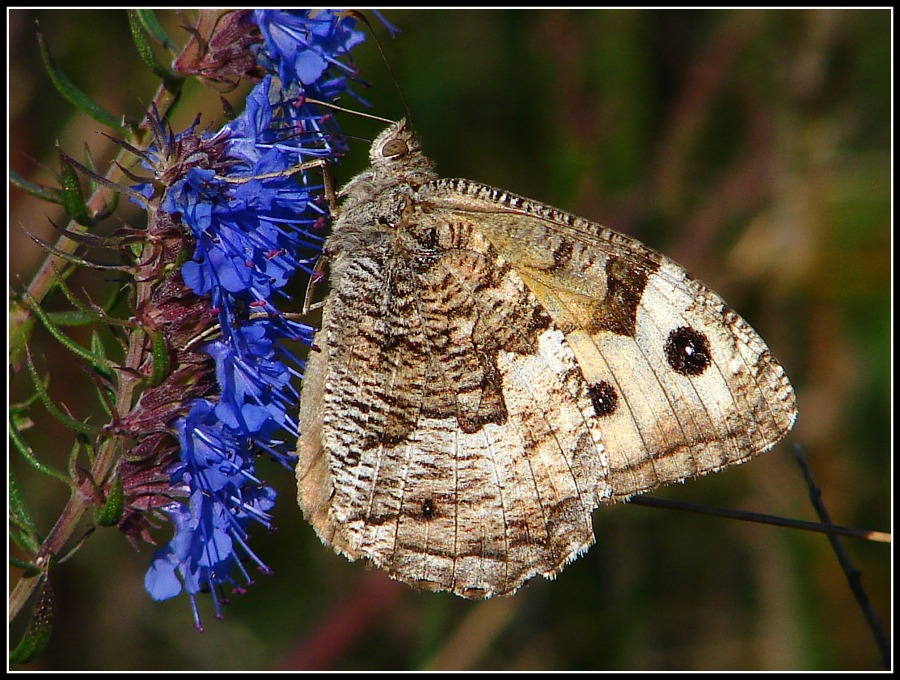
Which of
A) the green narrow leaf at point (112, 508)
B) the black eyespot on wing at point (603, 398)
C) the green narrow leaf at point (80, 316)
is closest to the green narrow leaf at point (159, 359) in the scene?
the green narrow leaf at point (80, 316)

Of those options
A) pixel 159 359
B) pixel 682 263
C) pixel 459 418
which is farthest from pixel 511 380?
pixel 682 263

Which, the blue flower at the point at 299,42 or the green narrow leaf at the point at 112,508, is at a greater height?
the blue flower at the point at 299,42

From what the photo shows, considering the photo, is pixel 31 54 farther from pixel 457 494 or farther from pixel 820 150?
pixel 820 150

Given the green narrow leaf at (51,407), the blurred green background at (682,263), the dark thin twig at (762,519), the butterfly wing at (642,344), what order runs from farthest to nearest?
the blurred green background at (682,263) < the butterfly wing at (642,344) < the dark thin twig at (762,519) < the green narrow leaf at (51,407)

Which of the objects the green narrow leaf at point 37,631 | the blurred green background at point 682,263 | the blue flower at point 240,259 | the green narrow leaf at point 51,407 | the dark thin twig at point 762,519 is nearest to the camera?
the green narrow leaf at point 51,407

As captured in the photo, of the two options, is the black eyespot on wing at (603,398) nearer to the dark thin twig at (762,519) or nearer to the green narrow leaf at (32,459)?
the dark thin twig at (762,519)

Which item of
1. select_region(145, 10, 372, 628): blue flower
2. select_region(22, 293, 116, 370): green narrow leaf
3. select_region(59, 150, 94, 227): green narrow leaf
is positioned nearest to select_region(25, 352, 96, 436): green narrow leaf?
select_region(22, 293, 116, 370): green narrow leaf

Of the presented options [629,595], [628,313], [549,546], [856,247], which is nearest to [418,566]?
[549,546]
